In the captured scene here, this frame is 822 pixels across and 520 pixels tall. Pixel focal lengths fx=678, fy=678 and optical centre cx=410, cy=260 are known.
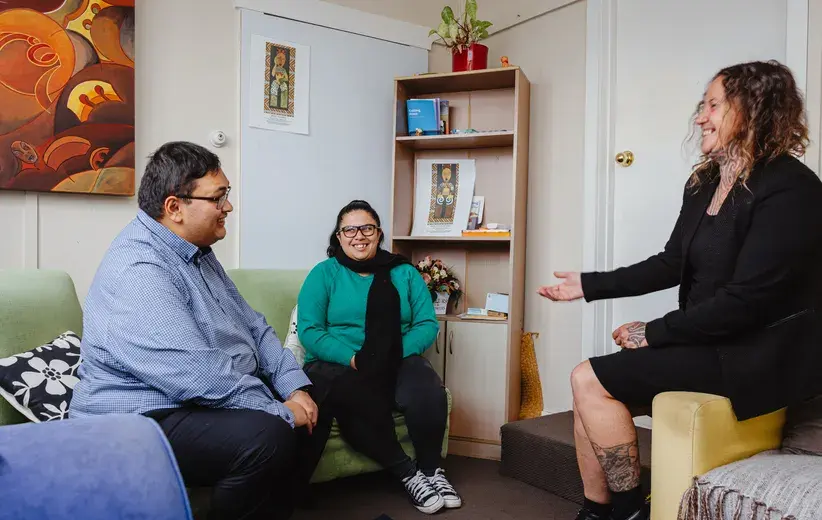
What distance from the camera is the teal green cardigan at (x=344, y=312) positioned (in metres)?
2.45

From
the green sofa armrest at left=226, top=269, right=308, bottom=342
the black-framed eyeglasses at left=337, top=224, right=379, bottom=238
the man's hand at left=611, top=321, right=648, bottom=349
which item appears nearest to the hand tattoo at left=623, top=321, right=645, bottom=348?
the man's hand at left=611, top=321, right=648, bottom=349

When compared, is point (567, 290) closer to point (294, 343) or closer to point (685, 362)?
point (685, 362)

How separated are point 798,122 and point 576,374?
2.80ft

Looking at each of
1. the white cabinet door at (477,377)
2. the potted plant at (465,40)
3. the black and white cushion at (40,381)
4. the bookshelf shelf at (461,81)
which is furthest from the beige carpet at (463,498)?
the potted plant at (465,40)

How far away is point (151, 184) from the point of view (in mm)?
1739

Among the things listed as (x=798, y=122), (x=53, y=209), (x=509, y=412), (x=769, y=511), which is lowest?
(x=509, y=412)

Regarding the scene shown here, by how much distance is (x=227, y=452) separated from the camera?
5.12 feet

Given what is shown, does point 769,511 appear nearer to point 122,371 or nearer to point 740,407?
point 740,407

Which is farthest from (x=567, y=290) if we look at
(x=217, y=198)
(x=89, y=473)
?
(x=89, y=473)

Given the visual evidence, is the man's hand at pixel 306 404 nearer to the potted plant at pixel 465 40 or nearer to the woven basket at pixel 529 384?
the woven basket at pixel 529 384

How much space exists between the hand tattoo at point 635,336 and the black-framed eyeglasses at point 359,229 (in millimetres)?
1094

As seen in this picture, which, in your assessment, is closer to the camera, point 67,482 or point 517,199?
point 67,482

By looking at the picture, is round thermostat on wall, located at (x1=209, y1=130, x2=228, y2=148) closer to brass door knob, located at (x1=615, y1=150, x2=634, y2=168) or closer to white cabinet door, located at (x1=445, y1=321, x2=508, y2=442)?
white cabinet door, located at (x1=445, y1=321, x2=508, y2=442)

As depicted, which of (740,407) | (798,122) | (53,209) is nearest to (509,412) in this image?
(740,407)
